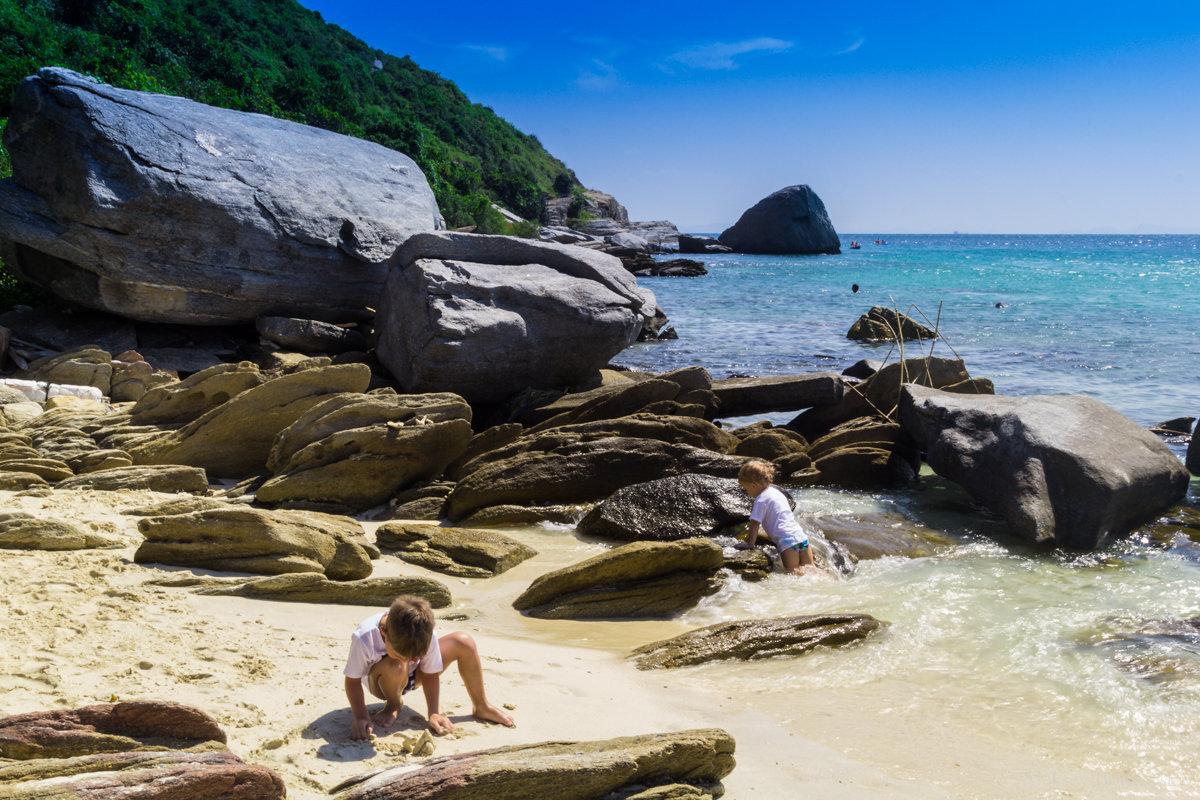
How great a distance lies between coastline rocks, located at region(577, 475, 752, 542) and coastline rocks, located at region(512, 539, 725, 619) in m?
1.08

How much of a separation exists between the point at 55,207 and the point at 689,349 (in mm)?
14928

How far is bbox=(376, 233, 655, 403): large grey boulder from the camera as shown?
449 inches

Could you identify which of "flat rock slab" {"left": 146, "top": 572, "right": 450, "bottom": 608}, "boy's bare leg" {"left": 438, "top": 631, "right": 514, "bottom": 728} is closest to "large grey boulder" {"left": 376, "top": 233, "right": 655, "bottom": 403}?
"flat rock slab" {"left": 146, "top": 572, "right": 450, "bottom": 608}

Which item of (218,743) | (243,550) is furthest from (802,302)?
(218,743)

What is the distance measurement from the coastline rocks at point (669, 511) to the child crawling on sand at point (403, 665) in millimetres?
3966

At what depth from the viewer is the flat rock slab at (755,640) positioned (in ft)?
18.7

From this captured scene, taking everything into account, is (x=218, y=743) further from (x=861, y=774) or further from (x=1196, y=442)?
(x=1196, y=442)

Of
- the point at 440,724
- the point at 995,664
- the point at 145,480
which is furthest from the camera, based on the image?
the point at 145,480

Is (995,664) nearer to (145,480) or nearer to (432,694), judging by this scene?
(432,694)

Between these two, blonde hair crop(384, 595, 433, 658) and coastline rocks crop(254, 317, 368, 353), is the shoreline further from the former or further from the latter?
coastline rocks crop(254, 317, 368, 353)

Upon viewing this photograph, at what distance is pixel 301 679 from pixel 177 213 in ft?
32.7

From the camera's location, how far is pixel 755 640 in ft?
19.2

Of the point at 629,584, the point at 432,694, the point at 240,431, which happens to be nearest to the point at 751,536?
the point at 629,584

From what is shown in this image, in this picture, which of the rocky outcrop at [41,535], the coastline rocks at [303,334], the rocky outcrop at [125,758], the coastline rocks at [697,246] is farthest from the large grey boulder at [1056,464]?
the coastline rocks at [697,246]
